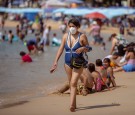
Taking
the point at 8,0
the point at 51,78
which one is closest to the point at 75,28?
→ the point at 51,78

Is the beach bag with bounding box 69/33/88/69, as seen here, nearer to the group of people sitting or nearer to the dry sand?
the dry sand

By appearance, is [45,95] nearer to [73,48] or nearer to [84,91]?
[84,91]

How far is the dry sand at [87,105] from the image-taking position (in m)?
6.56

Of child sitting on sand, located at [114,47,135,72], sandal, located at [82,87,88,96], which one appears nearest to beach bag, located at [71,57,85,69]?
sandal, located at [82,87,88,96]

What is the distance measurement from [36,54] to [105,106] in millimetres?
13155

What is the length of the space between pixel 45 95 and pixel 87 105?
192cm

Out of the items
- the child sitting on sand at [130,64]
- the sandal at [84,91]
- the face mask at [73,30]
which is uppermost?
the face mask at [73,30]

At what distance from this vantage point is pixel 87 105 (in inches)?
279

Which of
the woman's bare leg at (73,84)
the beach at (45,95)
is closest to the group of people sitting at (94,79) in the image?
the beach at (45,95)

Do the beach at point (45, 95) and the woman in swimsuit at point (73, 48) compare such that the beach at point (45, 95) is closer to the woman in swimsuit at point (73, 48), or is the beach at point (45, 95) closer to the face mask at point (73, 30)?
the woman in swimsuit at point (73, 48)

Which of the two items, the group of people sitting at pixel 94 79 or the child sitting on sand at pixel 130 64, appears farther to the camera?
the child sitting on sand at pixel 130 64

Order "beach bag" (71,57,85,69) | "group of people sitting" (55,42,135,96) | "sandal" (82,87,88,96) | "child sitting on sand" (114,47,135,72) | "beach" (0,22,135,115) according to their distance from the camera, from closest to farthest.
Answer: "beach bag" (71,57,85,69) < "beach" (0,22,135,115) < "sandal" (82,87,88,96) < "group of people sitting" (55,42,135,96) < "child sitting on sand" (114,47,135,72)

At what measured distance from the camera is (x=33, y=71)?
13.9 m

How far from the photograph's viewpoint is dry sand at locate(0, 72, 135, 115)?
21.5 feet
